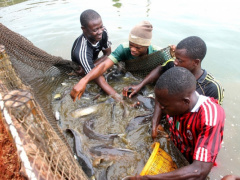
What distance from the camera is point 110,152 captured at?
2604 millimetres

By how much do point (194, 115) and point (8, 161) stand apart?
2168 millimetres

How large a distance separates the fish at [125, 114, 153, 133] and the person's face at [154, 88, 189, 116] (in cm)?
124

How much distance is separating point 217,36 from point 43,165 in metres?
6.40

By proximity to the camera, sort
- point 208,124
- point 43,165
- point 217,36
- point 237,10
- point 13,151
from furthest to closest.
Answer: point 237,10 → point 217,36 → point 13,151 → point 208,124 → point 43,165

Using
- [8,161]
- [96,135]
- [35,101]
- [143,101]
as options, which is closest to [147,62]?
[143,101]

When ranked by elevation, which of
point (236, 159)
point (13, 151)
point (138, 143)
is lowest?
point (236, 159)

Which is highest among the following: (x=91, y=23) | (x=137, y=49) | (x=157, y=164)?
(x=91, y=23)

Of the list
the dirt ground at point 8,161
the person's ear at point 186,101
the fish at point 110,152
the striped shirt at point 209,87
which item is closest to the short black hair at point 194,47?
the striped shirt at point 209,87

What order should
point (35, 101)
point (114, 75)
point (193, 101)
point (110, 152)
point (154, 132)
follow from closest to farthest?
point (35, 101)
point (193, 101)
point (110, 152)
point (154, 132)
point (114, 75)

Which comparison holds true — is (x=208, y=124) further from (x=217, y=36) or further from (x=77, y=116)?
(x=217, y=36)

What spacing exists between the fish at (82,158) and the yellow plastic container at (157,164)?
0.70 meters

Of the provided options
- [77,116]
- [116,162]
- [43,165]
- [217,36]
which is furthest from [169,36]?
[43,165]

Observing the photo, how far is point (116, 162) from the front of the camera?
8.37 ft

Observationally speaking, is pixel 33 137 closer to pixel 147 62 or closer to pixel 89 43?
pixel 147 62
